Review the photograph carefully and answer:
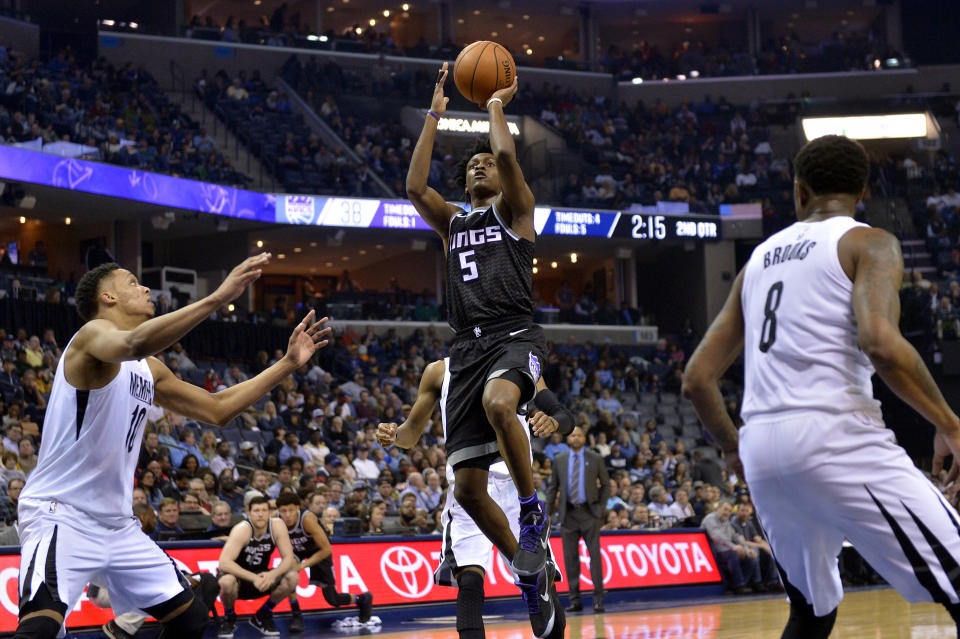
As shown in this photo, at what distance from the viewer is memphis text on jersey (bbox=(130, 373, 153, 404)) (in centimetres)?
501

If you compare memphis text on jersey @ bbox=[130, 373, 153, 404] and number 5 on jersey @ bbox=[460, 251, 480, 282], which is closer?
memphis text on jersey @ bbox=[130, 373, 153, 404]

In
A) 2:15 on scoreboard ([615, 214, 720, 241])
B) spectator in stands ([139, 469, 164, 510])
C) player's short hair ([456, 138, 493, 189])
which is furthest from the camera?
2:15 on scoreboard ([615, 214, 720, 241])

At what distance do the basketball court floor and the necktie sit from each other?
4.10ft

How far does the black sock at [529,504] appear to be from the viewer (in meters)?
5.34

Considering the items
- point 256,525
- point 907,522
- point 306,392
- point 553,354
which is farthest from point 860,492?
point 553,354

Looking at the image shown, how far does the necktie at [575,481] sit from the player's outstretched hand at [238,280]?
8.23 m

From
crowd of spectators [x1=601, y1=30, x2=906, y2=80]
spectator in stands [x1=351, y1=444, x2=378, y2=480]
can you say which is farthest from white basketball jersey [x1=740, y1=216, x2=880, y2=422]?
crowd of spectators [x1=601, y1=30, x2=906, y2=80]

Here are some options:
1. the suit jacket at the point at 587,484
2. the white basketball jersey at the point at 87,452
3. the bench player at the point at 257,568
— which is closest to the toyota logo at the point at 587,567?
the suit jacket at the point at 587,484

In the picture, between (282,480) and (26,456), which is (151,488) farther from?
(282,480)

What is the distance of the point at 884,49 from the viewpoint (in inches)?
1539

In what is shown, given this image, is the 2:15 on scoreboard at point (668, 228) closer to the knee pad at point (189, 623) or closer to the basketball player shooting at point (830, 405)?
the knee pad at point (189, 623)

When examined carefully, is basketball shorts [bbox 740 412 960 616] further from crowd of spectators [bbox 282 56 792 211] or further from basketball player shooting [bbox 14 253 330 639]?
crowd of spectators [bbox 282 56 792 211]

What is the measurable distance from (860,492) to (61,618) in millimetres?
3099

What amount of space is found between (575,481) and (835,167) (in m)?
8.94
